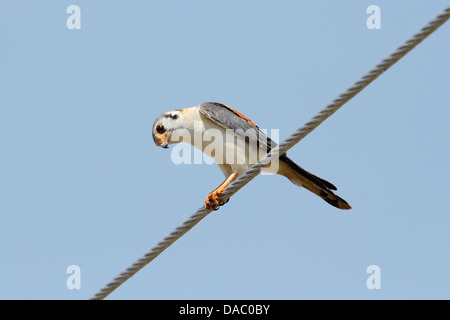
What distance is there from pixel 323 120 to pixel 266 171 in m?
2.54

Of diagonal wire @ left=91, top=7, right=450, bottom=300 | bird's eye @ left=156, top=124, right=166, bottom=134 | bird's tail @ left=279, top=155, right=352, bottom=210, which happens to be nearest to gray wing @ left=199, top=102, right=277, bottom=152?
→ bird's tail @ left=279, top=155, right=352, bottom=210

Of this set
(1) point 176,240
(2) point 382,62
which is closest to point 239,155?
(1) point 176,240

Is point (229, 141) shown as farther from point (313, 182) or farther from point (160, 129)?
point (313, 182)

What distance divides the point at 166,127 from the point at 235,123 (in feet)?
2.20

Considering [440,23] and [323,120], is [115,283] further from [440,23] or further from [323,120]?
[440,23]

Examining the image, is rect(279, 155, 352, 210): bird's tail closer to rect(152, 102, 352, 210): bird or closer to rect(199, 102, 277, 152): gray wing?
rect(152, 102, 352, 210): bird

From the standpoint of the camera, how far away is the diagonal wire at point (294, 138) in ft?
15.1

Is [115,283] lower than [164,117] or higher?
lower

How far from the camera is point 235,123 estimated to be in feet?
24.9

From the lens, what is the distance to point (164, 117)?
7719 millimetres

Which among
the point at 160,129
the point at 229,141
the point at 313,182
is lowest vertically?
the point at 313,182

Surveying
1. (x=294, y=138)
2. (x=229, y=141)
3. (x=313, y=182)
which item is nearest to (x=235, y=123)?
(x=229, y=141)

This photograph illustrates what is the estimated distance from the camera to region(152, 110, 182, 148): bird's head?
763 centimetres

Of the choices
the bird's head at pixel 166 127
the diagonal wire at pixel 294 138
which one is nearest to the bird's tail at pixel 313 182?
the bird's head at pixel 166 127
